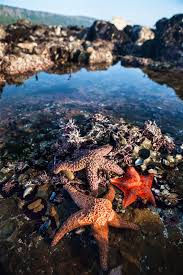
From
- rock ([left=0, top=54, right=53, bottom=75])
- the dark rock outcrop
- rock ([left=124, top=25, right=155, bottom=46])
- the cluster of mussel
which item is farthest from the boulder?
the cluster of mussel

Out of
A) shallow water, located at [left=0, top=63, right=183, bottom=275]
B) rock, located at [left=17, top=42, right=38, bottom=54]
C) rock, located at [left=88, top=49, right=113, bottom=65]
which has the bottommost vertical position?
rock, located at [left=88, top=49, right=113, bottom=65]

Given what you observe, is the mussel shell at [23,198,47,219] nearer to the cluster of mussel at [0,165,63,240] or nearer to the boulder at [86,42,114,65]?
the cluster of mussel at [0,165,63,240]

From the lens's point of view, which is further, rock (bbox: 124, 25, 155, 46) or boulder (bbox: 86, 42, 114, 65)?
rock (bbox: 124, 25, 155, 46)

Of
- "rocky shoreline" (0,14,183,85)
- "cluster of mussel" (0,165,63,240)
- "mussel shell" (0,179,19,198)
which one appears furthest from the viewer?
"rocky shoreline" (0,14,183,85)

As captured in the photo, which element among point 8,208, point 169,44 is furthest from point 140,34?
point 8,208

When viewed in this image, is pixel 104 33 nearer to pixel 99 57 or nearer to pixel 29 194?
pixel 99 57

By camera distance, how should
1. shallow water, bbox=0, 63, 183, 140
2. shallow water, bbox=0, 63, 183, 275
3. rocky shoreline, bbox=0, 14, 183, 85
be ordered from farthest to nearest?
rocky shoreline, bbox=0, 14, 183, 85 < shallow water, bbox=0, 63, 183, 140 < shallow water, bbox=0, 63, 183, 275

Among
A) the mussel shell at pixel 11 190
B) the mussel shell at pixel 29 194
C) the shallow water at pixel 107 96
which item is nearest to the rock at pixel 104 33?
the shallow water at pixel 107 96
